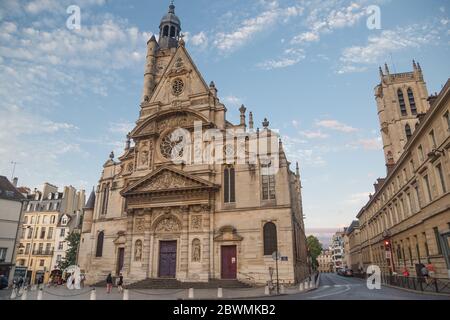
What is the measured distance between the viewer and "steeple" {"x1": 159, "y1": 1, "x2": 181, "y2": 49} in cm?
4592

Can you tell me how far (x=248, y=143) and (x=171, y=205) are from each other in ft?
28.7

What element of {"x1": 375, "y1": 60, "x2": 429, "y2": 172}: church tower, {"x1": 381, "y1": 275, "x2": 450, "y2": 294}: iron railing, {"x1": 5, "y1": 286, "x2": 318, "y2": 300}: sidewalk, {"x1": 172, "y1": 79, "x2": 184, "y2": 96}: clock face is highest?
{"x1": 375, "y1": 60, "x2": 429, "y2": 172}: church tower

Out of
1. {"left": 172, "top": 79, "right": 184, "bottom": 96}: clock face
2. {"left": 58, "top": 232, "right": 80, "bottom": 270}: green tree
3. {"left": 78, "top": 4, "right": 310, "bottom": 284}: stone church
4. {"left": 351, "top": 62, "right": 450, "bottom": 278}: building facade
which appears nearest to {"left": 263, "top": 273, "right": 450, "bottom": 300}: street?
{"left": 351, "top": 62, "right": 450, "bottom": 278}: building facade

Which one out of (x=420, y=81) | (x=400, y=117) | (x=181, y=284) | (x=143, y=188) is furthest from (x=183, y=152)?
(x=420, y=81)

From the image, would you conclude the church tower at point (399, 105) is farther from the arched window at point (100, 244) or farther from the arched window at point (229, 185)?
the arched window at point (100, 244)

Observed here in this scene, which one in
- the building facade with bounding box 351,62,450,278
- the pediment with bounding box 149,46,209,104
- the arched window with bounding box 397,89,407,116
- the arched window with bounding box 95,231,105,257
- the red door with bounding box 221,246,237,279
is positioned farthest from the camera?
the arched window with bounding box 397,89,407,116

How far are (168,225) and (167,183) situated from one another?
12.3 feet

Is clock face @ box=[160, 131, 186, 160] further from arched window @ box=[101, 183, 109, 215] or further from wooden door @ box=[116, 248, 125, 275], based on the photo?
wooden door @ box=[116, 248, 125, 275]

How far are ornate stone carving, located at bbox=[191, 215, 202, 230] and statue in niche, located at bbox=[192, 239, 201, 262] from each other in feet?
3.58

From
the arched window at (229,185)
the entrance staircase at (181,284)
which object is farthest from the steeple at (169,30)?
the entrance staircase at (181,284)

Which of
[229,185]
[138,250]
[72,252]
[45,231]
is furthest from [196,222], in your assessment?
[45,231]

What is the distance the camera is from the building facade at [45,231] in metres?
46.7

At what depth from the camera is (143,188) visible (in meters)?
28.8

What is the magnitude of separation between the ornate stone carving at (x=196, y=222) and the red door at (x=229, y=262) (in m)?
2.73
